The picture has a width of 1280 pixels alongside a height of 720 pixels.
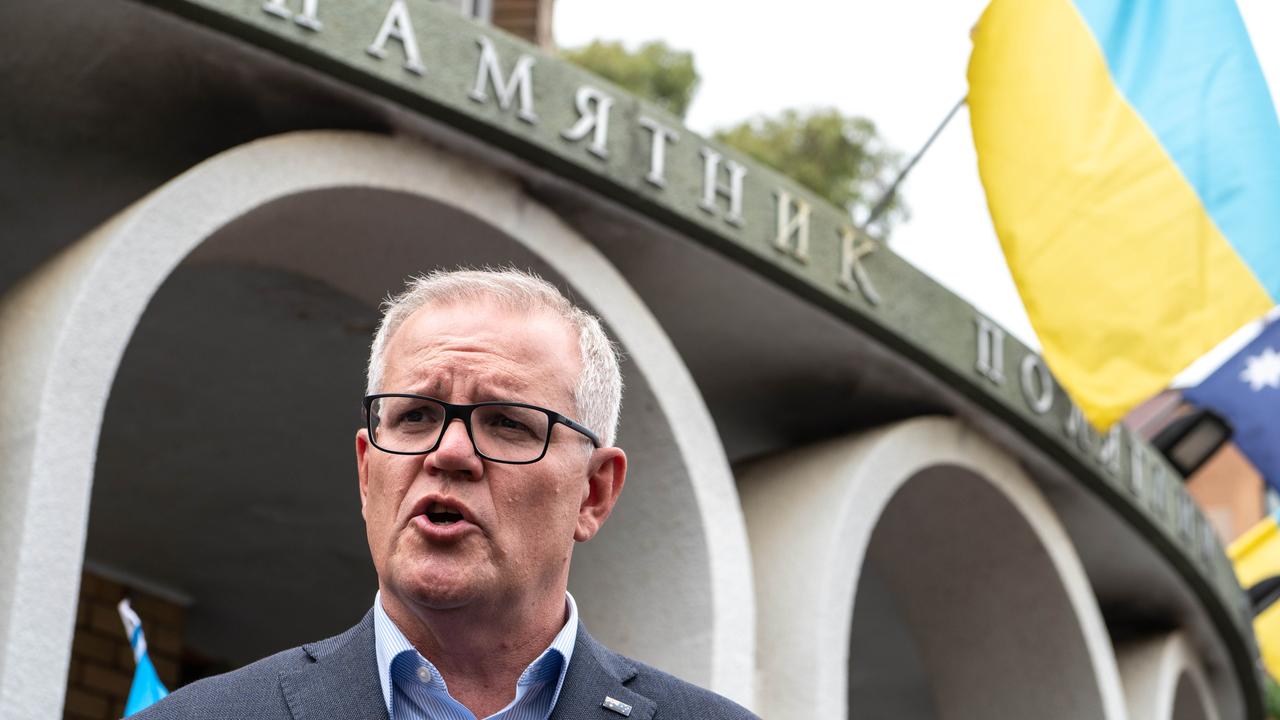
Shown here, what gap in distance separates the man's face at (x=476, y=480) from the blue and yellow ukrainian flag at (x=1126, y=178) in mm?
5279

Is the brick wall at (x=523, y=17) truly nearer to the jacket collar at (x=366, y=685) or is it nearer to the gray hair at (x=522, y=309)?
the gray hair at (x=522, y=309)

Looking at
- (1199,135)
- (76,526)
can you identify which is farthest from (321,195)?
(1199,135)

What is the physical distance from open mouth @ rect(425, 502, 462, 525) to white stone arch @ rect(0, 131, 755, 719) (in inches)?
124

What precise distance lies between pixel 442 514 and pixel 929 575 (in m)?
7.26

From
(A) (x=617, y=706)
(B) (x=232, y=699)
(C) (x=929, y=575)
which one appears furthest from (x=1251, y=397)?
(B) (x=232, y=699)

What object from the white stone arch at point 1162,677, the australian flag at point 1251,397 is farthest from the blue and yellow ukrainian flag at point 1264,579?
the australian flag at point 1251,397

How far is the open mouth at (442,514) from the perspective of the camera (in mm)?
2594

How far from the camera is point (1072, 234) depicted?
779 centimetres

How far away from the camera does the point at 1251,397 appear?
10.7 m

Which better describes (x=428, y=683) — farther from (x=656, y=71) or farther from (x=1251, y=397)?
(x=656, y=71)

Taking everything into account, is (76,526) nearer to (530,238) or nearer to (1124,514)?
(530,238)

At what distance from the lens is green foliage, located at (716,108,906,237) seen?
26500mm

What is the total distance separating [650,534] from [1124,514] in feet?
11.3

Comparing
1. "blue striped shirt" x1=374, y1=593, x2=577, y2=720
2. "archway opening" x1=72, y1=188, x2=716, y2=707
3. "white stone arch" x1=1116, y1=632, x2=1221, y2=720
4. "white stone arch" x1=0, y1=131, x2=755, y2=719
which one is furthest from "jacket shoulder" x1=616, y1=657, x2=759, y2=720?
"white stone arch" x1=1116, y1=632, x2=1221, y2=720
